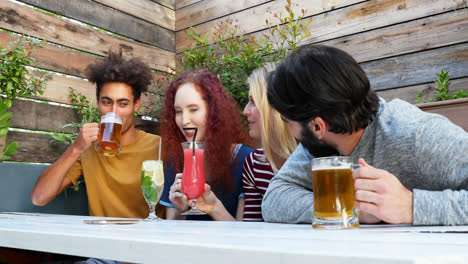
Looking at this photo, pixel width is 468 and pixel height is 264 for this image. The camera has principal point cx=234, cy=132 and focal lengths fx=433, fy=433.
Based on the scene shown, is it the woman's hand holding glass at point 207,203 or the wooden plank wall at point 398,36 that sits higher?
the wooden plank wall at point 398,36

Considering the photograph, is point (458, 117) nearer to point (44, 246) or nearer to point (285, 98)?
point (285, 98)

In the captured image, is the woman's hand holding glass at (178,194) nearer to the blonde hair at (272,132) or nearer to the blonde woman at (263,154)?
the blonde woman at (263,154)

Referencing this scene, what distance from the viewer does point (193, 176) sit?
1628 millimetres

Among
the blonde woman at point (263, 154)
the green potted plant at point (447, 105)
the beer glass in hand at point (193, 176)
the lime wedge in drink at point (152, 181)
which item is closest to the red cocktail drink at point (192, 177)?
the beer glass in hand at point (193, 176)

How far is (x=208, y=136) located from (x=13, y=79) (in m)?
1.37

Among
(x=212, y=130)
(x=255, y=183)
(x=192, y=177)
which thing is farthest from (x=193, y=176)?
(x=212, y=130)

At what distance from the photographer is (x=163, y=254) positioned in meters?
0.67

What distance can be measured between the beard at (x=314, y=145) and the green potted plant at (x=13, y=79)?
1.91m

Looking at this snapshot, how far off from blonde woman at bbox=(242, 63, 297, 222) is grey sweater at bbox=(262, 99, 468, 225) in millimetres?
440

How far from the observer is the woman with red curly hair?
7.32 feet

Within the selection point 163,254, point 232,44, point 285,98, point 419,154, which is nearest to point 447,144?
point 419,154

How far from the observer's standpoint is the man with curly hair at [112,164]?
2.49 meters

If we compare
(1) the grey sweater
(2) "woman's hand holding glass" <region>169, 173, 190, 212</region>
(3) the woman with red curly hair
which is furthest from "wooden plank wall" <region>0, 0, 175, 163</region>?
(1) the grey sweater

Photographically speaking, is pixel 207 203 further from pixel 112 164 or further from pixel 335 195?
pixel 112 164
